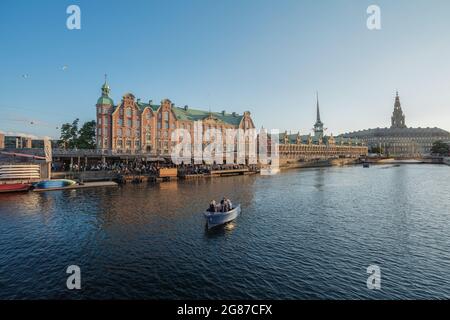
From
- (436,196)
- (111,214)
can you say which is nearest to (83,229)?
(111,214)

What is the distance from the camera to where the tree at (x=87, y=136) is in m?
97.2

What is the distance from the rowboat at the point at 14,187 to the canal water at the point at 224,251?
15747 mm

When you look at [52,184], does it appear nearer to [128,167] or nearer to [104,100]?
[128,167]

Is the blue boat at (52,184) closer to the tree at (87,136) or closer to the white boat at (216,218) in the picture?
the tree at (87,136)

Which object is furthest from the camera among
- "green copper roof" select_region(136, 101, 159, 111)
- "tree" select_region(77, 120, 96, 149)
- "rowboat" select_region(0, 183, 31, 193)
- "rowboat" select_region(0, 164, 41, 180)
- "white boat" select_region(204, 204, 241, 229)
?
"green copper roof" select_region(136, 101, 159, 111)

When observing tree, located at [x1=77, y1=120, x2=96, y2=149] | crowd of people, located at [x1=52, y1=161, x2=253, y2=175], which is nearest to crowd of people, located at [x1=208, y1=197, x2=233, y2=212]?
crowd of people, located at [x1=52, y1=161, x2=253, y2=175]

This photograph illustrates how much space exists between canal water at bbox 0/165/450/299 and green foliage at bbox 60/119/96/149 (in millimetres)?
58449

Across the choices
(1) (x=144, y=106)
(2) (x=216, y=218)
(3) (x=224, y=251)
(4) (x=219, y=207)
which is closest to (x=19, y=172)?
(1) (x=144, y=106)

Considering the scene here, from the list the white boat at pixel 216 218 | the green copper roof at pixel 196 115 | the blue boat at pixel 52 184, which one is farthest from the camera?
the green copper roof at pixel 196 115

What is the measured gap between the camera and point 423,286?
1809cm

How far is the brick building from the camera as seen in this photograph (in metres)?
92.3

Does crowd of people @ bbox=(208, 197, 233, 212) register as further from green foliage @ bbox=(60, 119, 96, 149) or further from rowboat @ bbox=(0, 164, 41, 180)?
green foliage @ bbox=(60, 119, 96, 149)

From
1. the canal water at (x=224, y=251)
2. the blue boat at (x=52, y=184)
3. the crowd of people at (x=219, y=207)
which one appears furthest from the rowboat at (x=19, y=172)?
the crowd of people at (x=219, y=207)
